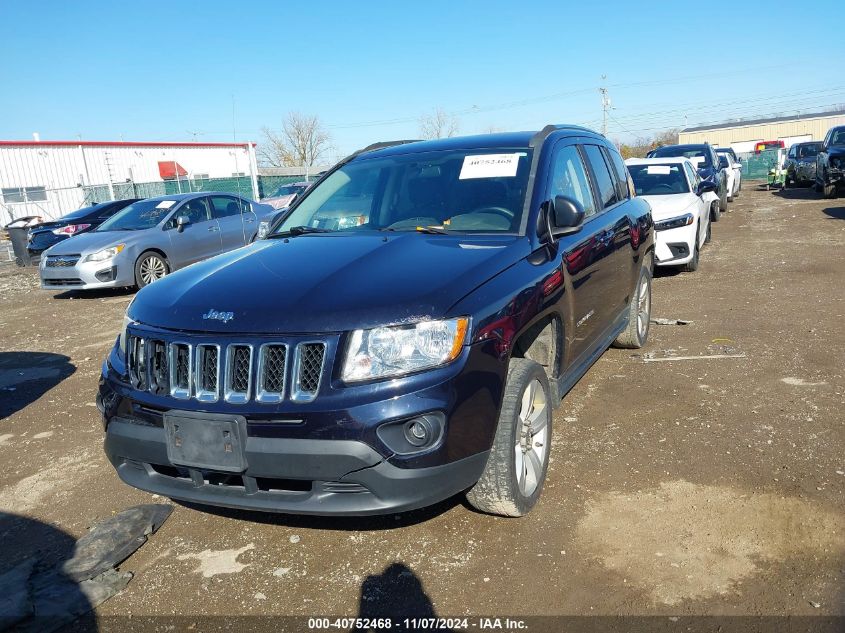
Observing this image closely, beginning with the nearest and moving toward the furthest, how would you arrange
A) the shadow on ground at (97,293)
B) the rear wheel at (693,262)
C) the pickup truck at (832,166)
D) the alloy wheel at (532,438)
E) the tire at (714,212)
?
the alloy wheel at (532,438)
the rear wheel at (693,262)
the shadow on ground at (97,293)
the tire at (714,212)
the pickup truck at (832,166)

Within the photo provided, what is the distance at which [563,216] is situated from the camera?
3.66 m

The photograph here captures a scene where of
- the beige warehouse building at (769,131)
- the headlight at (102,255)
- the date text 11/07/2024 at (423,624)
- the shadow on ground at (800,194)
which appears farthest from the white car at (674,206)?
the beige warehouse building at (769,131)

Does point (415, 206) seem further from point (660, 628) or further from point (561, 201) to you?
point (660, 628)

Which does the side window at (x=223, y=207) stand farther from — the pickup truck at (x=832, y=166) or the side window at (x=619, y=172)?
the pickup truck at (x=832, y=166)

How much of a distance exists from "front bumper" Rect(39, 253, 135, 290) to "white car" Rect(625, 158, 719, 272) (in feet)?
25.9

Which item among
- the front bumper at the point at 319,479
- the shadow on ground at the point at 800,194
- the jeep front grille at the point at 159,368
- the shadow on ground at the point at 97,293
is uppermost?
the jeep front grille at the point at 159,368

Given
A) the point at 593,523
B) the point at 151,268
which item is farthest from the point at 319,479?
the point at 151,268

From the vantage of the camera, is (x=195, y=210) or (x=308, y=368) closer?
(x=308, y=368)

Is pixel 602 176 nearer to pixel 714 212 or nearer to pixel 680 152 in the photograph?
pixel 714 212

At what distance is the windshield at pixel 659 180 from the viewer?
10.5 meters

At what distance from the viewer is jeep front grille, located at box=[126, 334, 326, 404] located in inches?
107

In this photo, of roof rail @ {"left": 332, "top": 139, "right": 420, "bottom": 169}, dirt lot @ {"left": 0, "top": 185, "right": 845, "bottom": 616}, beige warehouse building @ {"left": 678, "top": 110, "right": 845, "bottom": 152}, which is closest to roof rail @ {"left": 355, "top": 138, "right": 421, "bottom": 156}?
roof rail @ {"left": 332, "top": 139, "right": 420, "bottom": 169}

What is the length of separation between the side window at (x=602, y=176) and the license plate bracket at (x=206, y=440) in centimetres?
322

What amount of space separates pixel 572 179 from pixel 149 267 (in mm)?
8753
